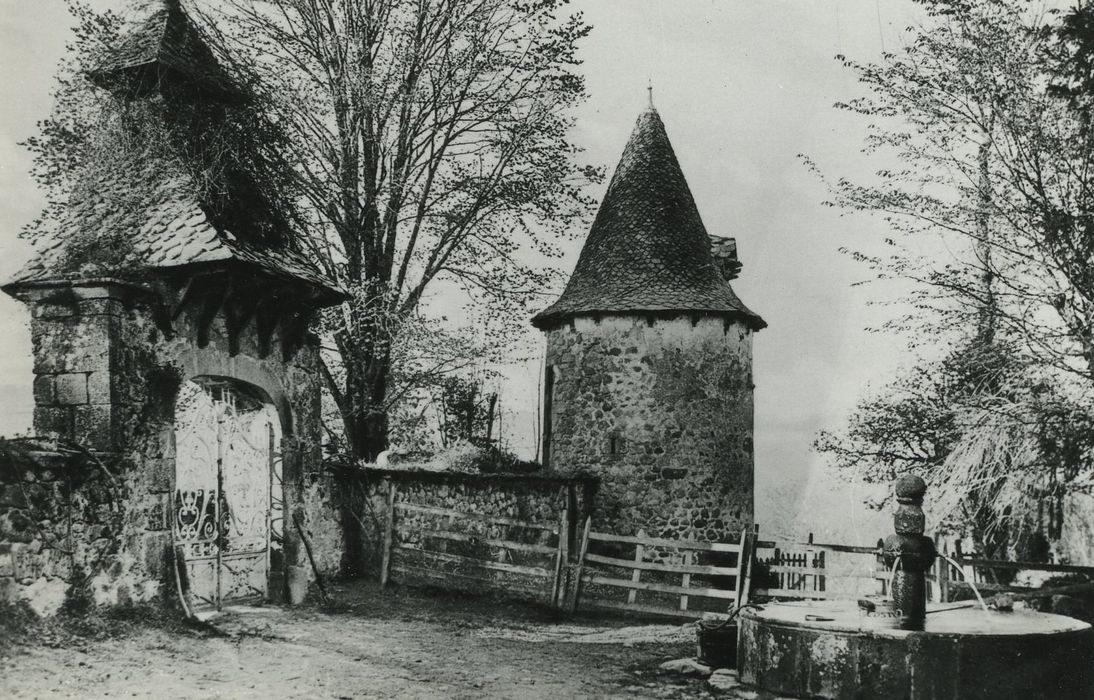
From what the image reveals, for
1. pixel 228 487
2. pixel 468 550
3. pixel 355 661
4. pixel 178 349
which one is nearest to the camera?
pixel 355 661

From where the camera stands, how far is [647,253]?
16.8m

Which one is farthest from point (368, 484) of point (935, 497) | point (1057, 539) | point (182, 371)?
point (1057, 539)

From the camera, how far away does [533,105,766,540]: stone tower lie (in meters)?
15.7

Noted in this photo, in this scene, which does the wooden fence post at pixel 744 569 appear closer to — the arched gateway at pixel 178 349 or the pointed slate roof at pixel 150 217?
the arched gateway at pixel 178 349

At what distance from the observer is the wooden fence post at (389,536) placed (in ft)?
44.7

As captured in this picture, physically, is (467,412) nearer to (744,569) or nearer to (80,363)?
(744,569)

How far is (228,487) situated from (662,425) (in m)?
7.72

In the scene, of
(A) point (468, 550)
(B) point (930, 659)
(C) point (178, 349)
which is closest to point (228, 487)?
(C) point (178, 349)

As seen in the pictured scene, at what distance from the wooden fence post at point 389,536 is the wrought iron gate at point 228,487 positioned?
2780 millimetres

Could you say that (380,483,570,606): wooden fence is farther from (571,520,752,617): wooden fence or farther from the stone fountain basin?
the stone fountain basin

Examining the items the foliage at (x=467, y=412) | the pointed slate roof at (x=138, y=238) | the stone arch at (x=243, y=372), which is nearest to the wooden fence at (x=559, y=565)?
the stone arch at (x=243, y=372)

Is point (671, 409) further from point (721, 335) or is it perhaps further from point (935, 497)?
point (935, 497)

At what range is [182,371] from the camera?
9453 millimetres

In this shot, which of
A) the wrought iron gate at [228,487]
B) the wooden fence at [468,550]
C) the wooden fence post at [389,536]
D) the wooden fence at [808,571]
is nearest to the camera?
Result: the wrought iron gate at [228,487]
